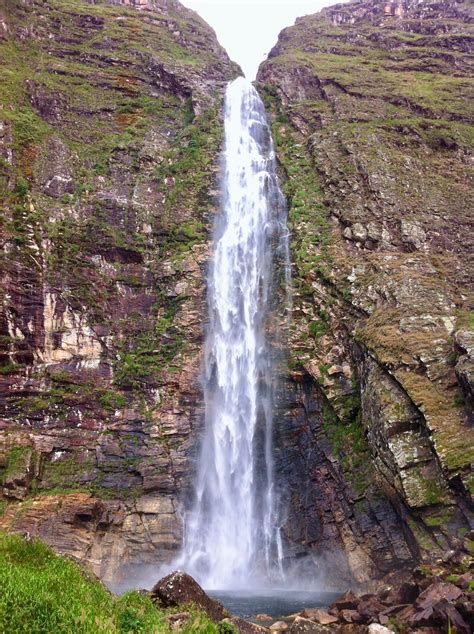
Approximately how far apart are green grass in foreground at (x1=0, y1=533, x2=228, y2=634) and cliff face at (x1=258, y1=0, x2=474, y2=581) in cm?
1263

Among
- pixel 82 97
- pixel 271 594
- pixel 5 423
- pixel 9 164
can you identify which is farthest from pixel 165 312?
pixel 82 97

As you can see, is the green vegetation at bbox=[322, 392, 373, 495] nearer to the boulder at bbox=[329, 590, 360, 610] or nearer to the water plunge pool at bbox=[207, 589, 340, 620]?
the water plunge pool at bbox=[207, 589, 340, 620]

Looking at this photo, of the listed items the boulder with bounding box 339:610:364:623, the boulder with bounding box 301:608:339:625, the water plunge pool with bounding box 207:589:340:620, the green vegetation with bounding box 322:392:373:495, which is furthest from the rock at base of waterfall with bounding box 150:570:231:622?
the green vegetation with bounding box 322:392:373:495

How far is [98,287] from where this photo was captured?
30.3m

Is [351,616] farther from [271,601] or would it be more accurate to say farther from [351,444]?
[351,444]

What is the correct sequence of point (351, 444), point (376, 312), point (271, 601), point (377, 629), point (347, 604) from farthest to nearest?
point (376, 312)
point (351, 444)
point (271, 601)
point (347, 604)
point (377, 629)

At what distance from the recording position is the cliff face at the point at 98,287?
24953 mm

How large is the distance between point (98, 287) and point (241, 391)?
32.5ft

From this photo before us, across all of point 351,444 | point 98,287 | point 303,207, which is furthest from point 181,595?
point 303,207

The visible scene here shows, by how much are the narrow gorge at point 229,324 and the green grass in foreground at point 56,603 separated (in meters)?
12.1

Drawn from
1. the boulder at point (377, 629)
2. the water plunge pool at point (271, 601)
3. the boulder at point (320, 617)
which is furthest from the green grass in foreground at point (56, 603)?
Answer: the water plunge pool at point (271, 601)

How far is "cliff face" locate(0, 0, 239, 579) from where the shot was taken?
81.9 ft

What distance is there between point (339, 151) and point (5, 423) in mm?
26950

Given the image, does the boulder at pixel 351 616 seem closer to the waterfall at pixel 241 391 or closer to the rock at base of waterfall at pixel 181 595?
the rock at base of waterfall at pixel 181 595
